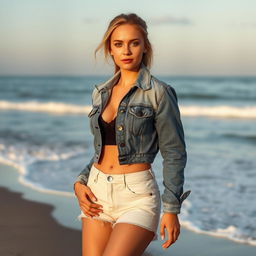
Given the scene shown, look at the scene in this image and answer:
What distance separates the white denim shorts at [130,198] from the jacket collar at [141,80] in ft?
1.56

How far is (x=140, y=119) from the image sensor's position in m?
3.16

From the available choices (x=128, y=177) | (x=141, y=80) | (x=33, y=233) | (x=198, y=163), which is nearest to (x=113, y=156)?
→ (x=128, y=177)

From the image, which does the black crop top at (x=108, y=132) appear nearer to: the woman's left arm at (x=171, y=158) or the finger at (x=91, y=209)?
the woman's left arm at (x=171, y=158)

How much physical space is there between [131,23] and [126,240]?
46.6 inches

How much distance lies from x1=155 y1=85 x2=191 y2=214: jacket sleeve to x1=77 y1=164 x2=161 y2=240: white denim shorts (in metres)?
0.09

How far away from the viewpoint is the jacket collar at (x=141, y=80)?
323cm

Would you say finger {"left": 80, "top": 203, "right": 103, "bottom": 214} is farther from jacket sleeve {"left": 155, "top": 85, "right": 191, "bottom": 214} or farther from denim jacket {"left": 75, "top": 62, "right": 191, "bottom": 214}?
jacket sleeve {"left": 155, "top": 85, "right": 191, "bottom": 214}

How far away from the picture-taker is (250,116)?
940 inches

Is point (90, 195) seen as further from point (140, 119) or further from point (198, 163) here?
point (198, 163)

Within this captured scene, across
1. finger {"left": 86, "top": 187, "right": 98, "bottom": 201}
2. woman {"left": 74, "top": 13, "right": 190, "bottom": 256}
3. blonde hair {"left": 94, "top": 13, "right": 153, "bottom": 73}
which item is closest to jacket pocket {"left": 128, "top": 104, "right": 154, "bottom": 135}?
woman {"left": 74, "top": 13, "right": 190, "bottom": 256}

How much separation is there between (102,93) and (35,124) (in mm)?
15375

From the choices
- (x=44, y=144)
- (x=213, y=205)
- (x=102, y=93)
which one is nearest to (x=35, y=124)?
(x=44, y=144)

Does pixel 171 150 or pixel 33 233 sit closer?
pixel 171 150

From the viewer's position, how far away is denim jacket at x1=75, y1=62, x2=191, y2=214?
3.11m
